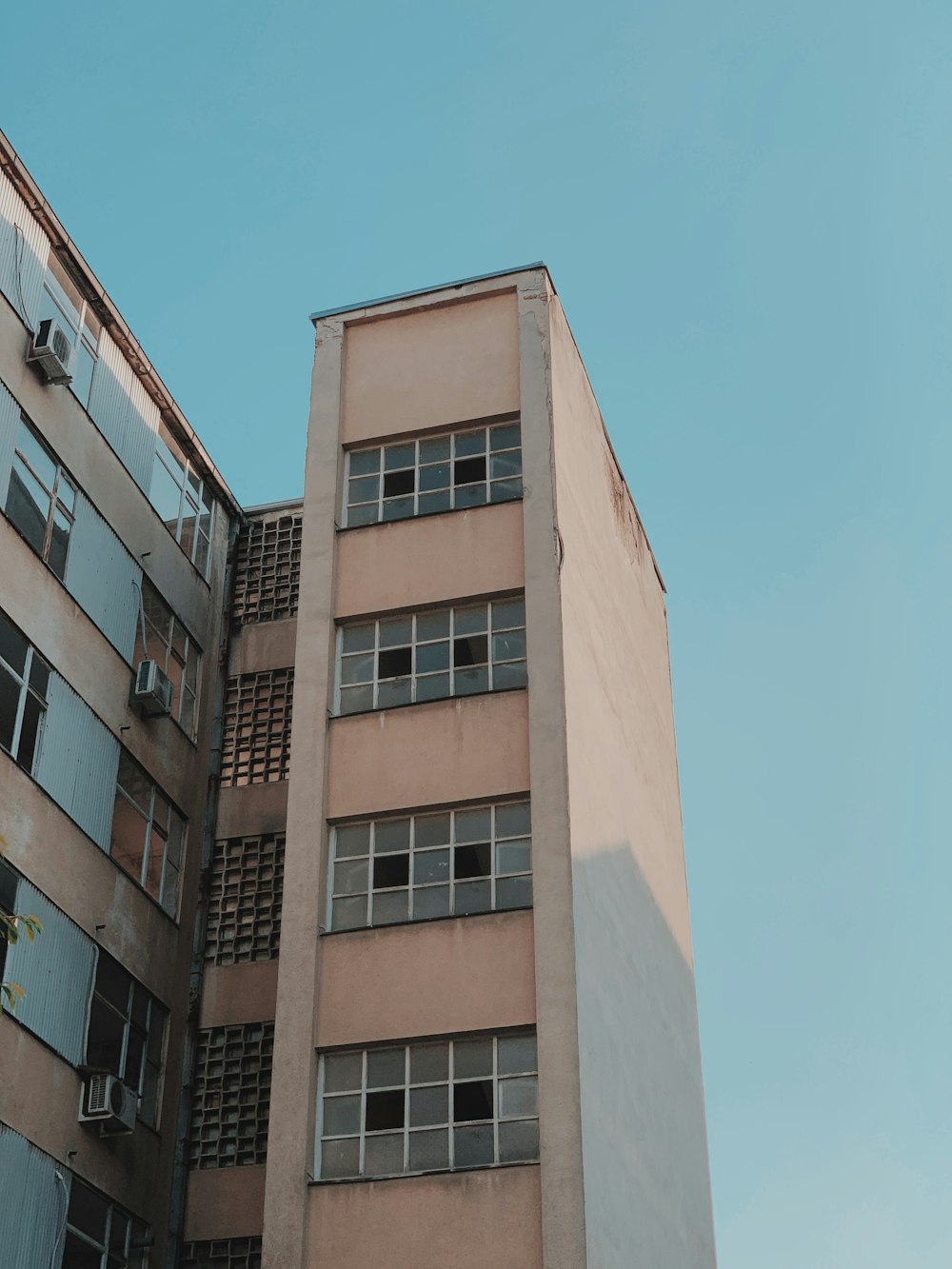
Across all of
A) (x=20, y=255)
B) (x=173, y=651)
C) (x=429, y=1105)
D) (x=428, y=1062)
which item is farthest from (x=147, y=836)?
(x=20, y=255)

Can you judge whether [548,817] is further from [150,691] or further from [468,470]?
[150,691]

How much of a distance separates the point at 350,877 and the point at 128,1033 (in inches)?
152

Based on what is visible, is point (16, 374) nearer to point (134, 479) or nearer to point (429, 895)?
point (134, 479)

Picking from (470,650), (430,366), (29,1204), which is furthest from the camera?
(430,366)

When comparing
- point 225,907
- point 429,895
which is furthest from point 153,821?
point 429,895

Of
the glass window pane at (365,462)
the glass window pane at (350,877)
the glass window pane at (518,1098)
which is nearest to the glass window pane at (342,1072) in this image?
the glass window pane at (518,1098)

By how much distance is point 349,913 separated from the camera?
71.4ft

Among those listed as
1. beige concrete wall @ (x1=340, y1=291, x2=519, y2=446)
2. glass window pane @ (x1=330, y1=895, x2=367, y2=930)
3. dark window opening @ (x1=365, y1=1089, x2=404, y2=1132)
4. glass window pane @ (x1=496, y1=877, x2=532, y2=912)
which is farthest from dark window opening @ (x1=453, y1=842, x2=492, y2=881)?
beige concrete wall @ (x1=340, y1=291, x2=519, y2=446)

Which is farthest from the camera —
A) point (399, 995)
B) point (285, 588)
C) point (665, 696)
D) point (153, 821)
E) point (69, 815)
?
point (665, 696)

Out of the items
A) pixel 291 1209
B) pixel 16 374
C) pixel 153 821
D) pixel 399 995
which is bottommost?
pixel 291 1209

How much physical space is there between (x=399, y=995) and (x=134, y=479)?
9.72 m

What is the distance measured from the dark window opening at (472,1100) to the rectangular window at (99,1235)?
16.0ft

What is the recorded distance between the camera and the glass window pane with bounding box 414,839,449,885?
21766 mm

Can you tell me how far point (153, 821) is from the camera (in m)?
24.7
